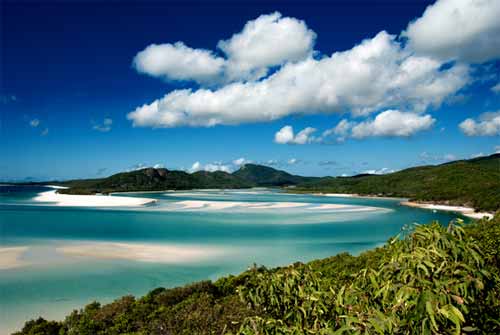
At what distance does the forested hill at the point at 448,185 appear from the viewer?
69688 millimetres

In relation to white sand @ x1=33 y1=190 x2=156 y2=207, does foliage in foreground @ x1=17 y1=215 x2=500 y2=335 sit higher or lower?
higher

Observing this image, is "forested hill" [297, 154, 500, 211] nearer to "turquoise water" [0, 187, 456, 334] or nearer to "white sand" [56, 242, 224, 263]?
"turquoise water" [0, 187, 456, 334]

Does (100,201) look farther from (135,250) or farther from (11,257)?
(11,257)

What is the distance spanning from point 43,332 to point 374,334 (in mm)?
9720

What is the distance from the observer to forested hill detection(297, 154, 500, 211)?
229 feet

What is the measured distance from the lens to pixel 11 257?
22156 mm

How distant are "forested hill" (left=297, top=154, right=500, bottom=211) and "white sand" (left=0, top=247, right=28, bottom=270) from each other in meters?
67.0

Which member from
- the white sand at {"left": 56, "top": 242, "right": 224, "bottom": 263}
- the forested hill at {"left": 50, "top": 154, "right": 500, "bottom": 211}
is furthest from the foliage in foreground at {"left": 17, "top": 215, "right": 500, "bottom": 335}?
the forested hill at {"left": 50, "top": 154, "right": 500, "bottom": 211}

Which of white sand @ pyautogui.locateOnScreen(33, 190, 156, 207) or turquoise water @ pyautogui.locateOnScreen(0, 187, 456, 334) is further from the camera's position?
white sand @ pyautogui.locateOnScreen(33, 190, 156, 207)

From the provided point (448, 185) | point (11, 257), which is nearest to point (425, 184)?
point (448, 185)

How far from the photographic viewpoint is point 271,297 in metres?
3.03

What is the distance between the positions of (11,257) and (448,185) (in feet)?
337

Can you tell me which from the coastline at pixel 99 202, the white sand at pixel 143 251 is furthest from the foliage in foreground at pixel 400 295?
the coastline at pixel 99 202

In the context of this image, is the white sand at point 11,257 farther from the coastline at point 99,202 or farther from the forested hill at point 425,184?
the forested hill at point 425,184
